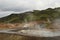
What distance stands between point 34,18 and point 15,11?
651 mm

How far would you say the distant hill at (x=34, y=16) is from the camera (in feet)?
16.0

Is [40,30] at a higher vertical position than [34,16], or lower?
lower

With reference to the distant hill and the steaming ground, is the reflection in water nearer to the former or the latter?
the steaming ground

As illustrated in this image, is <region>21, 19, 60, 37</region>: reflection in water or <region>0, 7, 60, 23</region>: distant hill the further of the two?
<region>0, 7, 60, 23</region>: distant hill

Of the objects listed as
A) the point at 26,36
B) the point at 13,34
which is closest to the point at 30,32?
the point at 26,36

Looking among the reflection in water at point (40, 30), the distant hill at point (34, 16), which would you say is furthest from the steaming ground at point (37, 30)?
the distant hill at point (34, 16)

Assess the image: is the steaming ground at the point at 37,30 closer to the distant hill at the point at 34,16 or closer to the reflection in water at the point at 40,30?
the reflection in water at the point at 40,30

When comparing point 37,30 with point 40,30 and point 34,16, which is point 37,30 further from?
point 34,16

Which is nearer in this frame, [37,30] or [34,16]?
[37,30]

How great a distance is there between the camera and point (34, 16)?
494 centimetres

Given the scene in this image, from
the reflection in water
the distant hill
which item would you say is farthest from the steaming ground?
the distant hill

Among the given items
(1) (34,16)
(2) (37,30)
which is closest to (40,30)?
(2) (37,30)

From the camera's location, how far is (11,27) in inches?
191

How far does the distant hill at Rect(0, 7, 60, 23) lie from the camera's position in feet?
16.0
